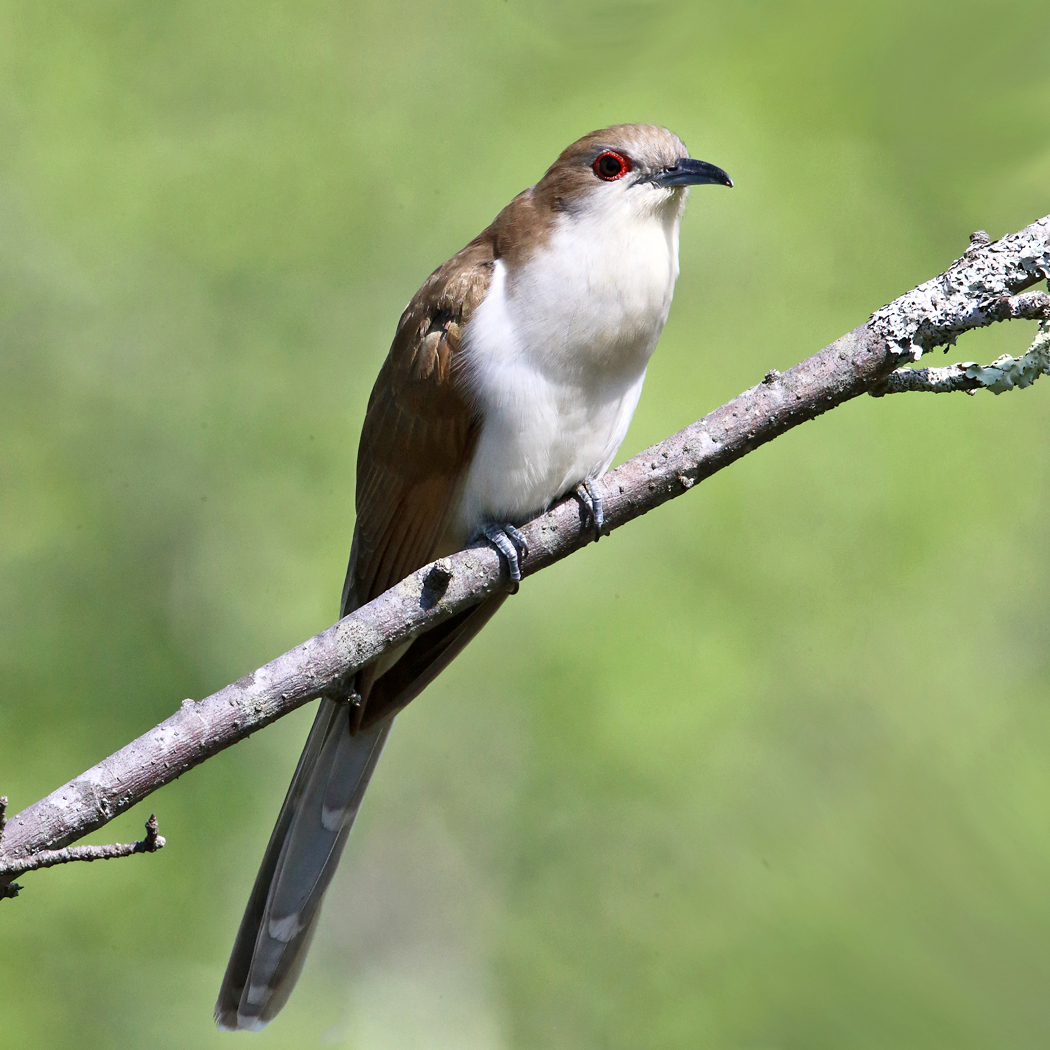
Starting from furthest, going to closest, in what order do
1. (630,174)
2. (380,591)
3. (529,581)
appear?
1. (529,581)
2. (380,591)
3. (630,174)

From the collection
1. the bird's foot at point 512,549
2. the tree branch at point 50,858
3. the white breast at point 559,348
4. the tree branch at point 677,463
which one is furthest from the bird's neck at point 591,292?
the tree branch at point 50,858

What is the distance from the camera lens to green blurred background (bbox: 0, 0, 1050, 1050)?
3744mm

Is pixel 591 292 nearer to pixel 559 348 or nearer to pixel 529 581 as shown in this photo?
pixel 559 348

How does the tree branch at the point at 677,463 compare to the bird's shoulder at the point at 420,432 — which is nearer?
the tree branch at the point at 677,463

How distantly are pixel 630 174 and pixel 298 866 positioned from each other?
5.97 feet

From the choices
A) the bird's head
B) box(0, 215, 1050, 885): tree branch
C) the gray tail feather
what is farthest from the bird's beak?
the gray tail feather

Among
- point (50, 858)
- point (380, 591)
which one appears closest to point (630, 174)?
point (380, 591)

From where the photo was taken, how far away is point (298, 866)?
108 inches

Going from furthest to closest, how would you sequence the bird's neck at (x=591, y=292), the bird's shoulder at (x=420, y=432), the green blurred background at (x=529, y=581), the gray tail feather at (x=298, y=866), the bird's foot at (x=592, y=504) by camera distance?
the green blurred background at (x=529, y=581) → the gray tail feather at (x=298, y=866) → the bird's shoulder at (x=420, y=432) → the bird's neck at (x=591, y=292) → the bird's foot at (x=592, y=504)

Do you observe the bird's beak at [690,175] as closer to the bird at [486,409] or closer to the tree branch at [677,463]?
the bird at [486,409]

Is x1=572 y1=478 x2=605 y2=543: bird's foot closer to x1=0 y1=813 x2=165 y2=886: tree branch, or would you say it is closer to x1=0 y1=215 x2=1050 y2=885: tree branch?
x1=0 y1=215 x2=1050 y2=885: tree branch

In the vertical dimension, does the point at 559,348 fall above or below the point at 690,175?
below

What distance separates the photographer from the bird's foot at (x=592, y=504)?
6.91 feet

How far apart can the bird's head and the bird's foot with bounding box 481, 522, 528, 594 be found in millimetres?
767
